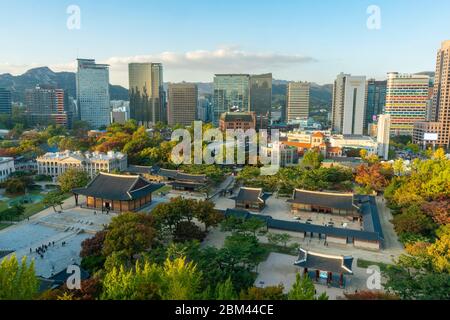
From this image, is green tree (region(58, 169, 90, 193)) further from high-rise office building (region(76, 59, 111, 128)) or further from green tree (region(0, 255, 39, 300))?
high-rise office building (region(76, 59, 111, 128))

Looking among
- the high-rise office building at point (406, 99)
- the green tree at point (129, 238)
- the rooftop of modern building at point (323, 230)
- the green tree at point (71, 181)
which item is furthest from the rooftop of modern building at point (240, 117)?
the green tree at point (129, 238)

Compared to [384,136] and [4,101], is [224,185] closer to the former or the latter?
[384,136]

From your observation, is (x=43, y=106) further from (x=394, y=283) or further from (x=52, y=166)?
(x=394, y=283)

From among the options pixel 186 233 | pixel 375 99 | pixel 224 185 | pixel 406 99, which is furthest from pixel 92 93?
pixel 186 233

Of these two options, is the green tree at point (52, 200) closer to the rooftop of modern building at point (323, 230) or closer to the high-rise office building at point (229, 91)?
the rooftop of modern building at point (323, 230)

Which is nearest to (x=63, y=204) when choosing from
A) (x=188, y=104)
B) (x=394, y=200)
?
(x=394, y=200)

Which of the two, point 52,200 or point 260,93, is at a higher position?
point 260,93
